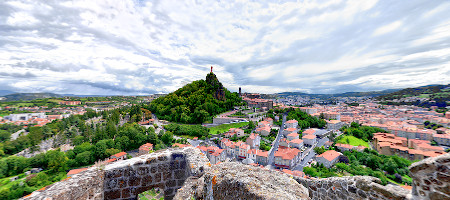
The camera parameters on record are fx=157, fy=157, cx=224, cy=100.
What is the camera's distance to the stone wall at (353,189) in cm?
221

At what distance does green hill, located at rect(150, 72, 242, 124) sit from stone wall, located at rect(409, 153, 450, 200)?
145 feet

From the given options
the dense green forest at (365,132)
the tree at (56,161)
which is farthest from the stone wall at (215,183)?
the dense green forest at (365,132)

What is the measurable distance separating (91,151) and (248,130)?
36.5 metres

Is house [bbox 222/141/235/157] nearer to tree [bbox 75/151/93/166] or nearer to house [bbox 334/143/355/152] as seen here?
house [bbox 334/143/355/152]

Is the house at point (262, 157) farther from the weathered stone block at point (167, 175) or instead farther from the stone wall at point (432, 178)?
the stone wall at point (432, 178)

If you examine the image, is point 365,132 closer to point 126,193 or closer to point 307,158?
point 307,158

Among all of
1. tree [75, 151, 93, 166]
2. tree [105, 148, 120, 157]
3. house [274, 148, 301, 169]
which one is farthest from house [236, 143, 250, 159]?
tree [75, 151, 93, 166]

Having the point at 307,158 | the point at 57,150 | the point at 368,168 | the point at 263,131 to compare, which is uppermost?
the point at 263,131

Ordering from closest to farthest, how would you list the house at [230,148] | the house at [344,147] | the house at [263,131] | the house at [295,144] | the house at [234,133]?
the house at [230,148] → the house at [344,147] → the house at [295,144] → the house at [234,133] → the house at [263,131]

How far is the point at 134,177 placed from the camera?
10.3 ft

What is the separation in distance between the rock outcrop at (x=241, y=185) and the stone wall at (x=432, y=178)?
131 cm

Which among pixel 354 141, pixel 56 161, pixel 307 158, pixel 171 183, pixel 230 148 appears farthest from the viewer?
pixel 354 141

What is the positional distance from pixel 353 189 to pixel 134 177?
159 inches

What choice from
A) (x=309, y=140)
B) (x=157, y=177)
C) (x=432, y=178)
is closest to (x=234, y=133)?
(x=309, y=140)
